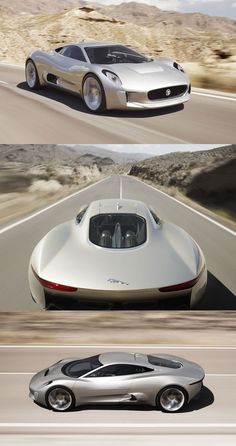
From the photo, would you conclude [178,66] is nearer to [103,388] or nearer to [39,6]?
[39,6]

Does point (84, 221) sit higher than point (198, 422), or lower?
higher

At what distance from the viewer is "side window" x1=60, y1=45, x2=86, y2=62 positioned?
29.0 ft

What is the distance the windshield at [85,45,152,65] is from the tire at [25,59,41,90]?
74cm

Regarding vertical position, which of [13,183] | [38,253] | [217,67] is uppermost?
[217,67]

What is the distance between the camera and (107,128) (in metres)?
9.05

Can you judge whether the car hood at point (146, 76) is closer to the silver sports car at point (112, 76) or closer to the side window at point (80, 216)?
the silver sports car at point (112, 76)

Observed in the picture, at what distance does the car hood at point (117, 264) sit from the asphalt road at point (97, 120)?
1.22 metres

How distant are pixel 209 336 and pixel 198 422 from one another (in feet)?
8.66

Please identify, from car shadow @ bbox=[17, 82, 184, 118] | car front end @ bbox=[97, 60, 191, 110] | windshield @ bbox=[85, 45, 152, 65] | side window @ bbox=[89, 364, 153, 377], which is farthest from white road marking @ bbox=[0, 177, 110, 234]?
side window @ bbox=[89, 364, 153, 377]

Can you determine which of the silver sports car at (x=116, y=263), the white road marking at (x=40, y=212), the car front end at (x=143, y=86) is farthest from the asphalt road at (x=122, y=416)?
the car front end at (x=143, y=86)

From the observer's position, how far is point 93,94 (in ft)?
29.0
